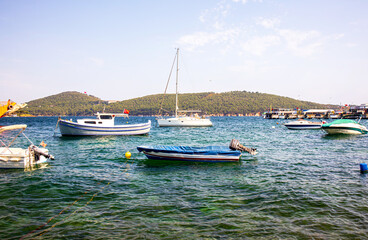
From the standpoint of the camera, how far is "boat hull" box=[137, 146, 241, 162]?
16953mm

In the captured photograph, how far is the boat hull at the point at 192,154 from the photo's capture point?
667 inches

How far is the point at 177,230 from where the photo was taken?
732cm

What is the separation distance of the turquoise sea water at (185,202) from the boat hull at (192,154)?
2.47ft

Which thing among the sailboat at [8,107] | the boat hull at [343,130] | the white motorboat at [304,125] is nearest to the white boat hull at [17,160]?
the sailboat at [8,107]

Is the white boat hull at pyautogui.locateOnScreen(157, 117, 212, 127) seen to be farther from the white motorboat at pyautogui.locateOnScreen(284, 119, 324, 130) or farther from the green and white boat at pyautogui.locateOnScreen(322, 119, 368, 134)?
the green and white boat at pyautogui.locateOnScreen(322, 119, 368, 134)

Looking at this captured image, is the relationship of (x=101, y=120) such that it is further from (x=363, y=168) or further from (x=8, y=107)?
(x=363, y=168)

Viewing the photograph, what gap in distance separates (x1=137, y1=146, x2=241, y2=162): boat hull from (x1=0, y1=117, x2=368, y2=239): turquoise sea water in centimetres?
75

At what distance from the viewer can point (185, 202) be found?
961cm

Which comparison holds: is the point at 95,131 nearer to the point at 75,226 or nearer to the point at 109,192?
the point at 109,192

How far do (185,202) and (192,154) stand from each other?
24.4 ft

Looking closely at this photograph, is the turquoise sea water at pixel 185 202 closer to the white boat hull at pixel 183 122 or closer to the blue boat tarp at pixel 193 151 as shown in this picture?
the blue boat tarp at pixel 193 151

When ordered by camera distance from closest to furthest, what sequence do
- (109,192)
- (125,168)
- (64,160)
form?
(109,192) < (125,168) < (64,160)

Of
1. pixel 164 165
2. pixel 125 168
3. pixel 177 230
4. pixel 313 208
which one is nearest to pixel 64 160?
pixel 125 168

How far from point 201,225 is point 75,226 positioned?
4104 millimetres
